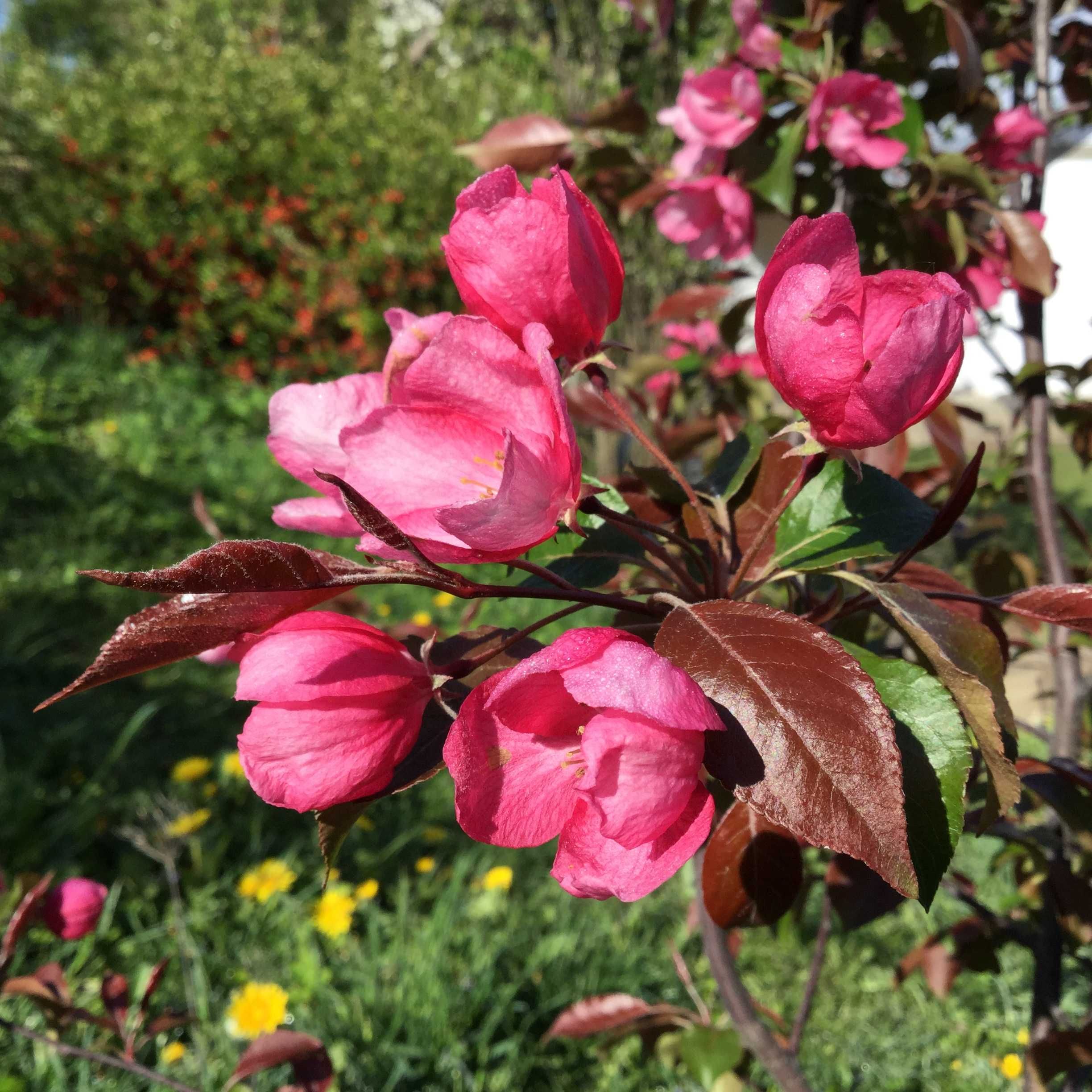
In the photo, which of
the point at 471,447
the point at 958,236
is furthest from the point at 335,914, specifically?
the point at 958,236

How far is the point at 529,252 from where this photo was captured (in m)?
0.48

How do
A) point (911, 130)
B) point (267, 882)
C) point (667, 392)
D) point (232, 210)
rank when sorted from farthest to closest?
point (232, 210), point (667, 392), point (267, 882), point (911, 130)

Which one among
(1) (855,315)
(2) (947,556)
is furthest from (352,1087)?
(2) (947,556)

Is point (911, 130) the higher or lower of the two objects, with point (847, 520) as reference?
higher

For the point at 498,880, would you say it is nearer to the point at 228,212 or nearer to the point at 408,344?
the point at 408,344

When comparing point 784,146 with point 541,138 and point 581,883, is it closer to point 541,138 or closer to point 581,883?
point 541,138

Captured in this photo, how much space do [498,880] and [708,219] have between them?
143cm

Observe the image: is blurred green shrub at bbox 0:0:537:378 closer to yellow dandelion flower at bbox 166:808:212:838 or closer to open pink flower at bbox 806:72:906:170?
yellow dandelion flower at bbox 166:808:212:838

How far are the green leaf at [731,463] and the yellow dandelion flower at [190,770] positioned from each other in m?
1.82

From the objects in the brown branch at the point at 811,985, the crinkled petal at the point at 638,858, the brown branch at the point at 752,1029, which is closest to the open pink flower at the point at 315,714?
the crinkled petal at the point at 638,858

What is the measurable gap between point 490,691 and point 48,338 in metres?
5.38

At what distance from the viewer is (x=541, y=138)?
54.4 inches

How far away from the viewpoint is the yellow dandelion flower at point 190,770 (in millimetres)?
2104

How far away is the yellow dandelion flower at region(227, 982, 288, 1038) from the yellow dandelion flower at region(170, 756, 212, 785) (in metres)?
0.74
